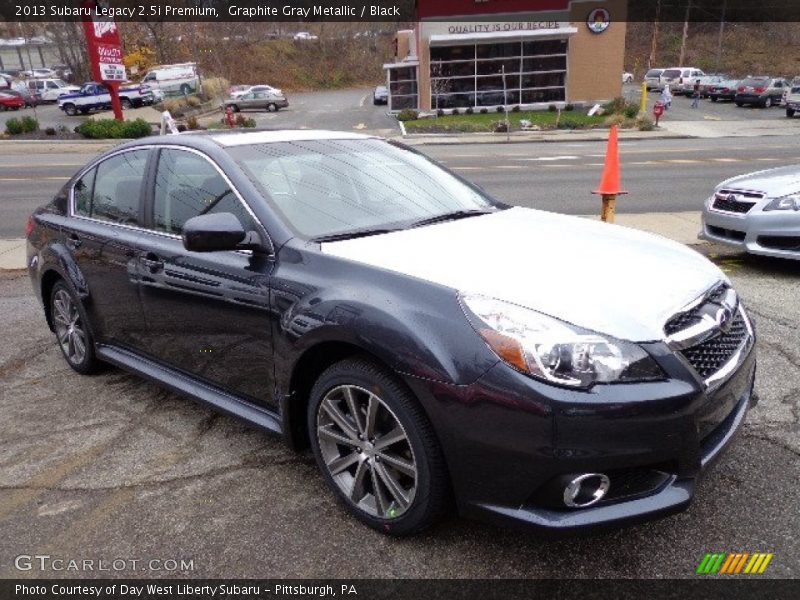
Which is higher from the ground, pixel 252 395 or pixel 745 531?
pixel 252 395

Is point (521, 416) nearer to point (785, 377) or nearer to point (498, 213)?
point (498, 213)

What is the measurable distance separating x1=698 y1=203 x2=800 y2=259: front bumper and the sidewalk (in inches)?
44.6

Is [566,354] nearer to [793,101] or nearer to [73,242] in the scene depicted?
[73,242]

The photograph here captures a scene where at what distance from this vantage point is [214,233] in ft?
9.61

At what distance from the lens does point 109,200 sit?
4184 millimetres

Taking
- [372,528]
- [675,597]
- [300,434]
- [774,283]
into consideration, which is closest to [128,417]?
[300,434]

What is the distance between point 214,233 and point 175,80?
49.7 metres

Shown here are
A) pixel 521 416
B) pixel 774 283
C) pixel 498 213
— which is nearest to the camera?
pixel 521 416

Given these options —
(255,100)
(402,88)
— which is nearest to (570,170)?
(402,88)

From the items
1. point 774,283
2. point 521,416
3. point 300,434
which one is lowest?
point 774,283

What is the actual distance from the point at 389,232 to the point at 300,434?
3.43ft

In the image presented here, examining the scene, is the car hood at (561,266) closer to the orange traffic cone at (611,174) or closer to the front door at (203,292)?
the front door at (203,292)

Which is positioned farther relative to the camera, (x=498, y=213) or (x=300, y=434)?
(x=498, y=213)

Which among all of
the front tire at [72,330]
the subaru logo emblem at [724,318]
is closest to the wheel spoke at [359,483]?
the subaru logo emblem at [724,318]
